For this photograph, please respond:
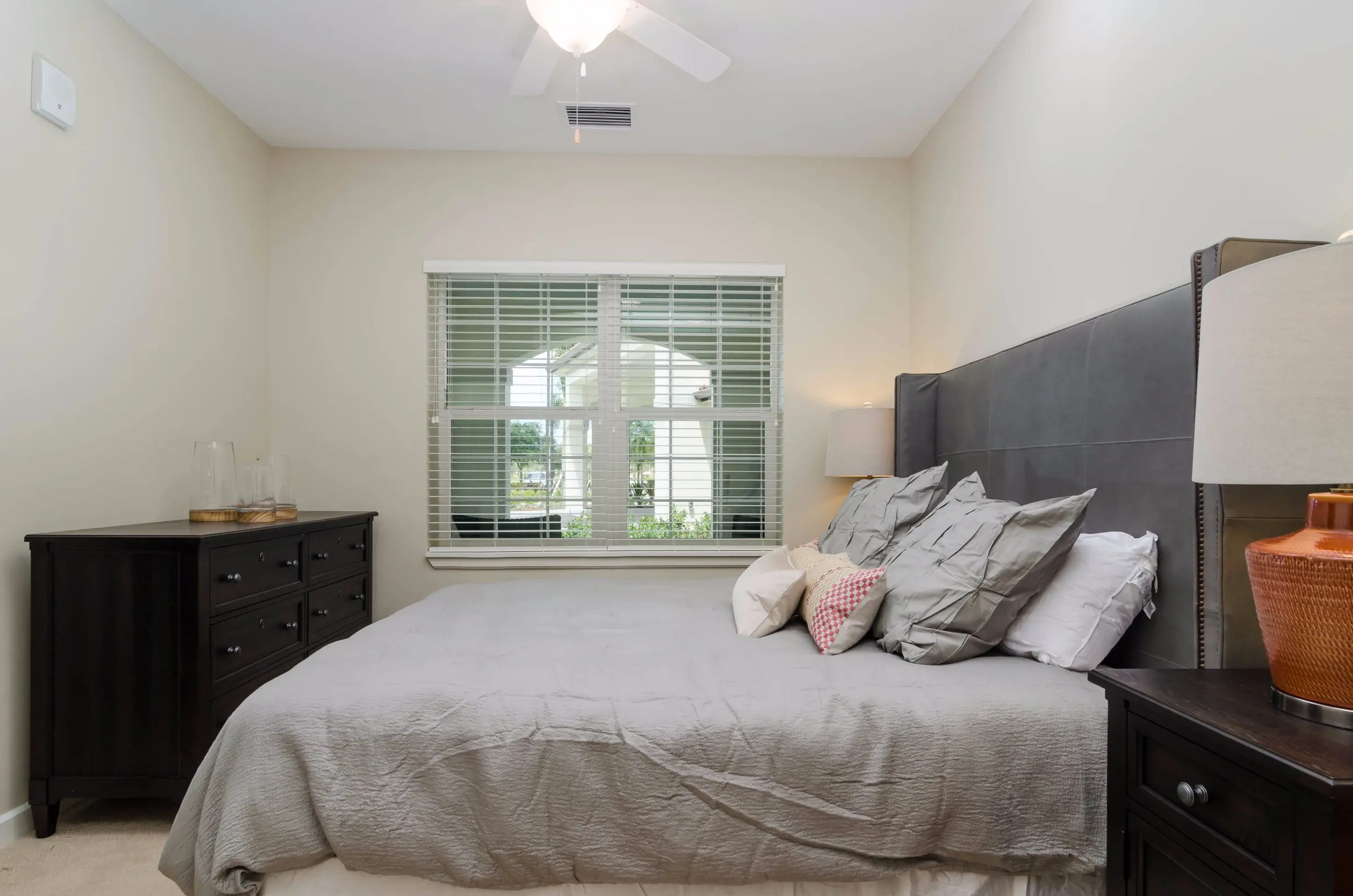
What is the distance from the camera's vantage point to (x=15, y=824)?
2195 mm

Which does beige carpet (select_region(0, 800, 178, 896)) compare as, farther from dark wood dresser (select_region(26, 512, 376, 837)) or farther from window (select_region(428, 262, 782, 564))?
window (select_region(428, 262, 782, 564))

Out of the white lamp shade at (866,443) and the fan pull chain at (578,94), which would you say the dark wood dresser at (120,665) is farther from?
the white lamp shade at (866,443)

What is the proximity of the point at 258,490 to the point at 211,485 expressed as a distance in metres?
0.17

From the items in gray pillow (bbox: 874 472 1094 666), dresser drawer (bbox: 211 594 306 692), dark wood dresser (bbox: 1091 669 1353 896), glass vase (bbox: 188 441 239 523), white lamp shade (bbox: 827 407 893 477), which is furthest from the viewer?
white lamp shade (bbox: 827 407 893 477)

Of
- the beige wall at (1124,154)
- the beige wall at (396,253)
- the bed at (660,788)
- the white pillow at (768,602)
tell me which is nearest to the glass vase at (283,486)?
the beige wall at (396,253)

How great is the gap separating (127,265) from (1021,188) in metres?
3.21

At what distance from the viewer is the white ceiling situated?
2.60 m

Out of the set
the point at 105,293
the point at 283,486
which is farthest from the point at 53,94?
the point at 283,486

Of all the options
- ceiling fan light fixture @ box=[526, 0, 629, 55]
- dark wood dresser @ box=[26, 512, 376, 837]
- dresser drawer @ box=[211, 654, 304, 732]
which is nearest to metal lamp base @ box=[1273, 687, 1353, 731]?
ceiling fan light fixture @ box=[526, 0, 629, 55]

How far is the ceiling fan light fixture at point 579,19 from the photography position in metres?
2.17

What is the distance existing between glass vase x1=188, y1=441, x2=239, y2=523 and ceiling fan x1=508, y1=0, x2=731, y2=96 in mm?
1799

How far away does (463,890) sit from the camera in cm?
145

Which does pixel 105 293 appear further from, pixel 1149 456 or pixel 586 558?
pixel 1149 456

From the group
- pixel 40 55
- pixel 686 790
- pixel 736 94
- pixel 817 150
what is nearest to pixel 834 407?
pixel 817 150
